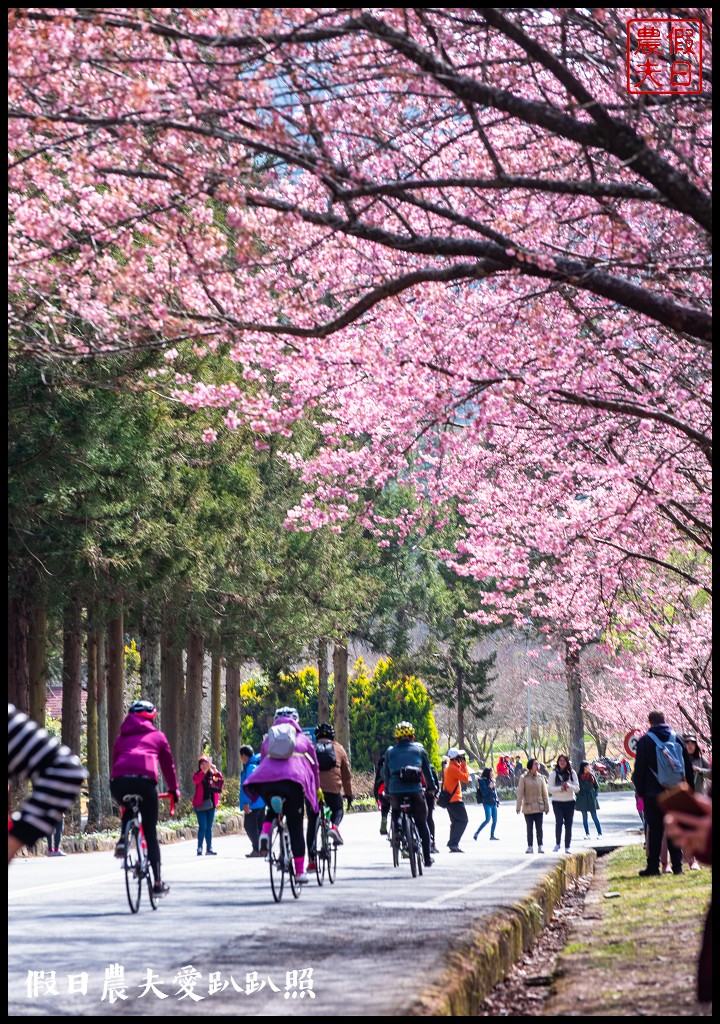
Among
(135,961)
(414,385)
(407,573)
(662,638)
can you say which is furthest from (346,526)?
(135,961)

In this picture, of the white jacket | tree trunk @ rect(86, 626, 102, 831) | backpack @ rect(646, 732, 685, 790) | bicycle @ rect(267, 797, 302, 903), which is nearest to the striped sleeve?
bicycle @ rect(267, 797, 302, 903)

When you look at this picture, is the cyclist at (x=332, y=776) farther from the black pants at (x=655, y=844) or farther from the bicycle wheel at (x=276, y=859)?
the black pants at (x=655, y=844)

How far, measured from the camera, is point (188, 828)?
28797 millimetres

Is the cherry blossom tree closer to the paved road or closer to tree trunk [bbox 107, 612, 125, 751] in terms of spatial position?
the paved road

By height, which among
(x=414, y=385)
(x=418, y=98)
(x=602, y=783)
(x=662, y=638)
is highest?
(x=418, y=98)

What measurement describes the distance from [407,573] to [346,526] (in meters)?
9.70

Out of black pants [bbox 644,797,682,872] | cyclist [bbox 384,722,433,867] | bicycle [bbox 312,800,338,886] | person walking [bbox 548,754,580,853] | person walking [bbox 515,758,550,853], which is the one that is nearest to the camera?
bicycle [bbox 312,800,338,886]

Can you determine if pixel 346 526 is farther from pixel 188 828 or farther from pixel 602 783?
pixel 602 783

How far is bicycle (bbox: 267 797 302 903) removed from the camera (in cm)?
Answer: 1298

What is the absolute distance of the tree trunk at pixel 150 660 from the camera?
102 ft

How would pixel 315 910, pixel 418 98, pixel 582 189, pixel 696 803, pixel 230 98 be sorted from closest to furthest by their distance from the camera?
pixel 696 803 < pixel 582 189 < pixel 230 98 < pixel 418 98 < pixel 315 910

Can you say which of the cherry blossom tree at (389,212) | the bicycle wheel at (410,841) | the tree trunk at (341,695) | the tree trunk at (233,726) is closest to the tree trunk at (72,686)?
Answer: the cherry blossom tree at (389,212)

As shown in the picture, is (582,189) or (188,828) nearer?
(582,189)

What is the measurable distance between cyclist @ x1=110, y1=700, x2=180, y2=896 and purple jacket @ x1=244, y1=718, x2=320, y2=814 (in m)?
1.16
